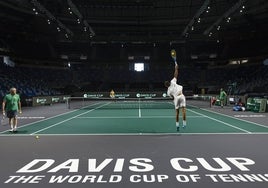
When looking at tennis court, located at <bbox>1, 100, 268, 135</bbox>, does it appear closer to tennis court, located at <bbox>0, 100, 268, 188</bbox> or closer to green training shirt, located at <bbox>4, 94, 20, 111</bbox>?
green training shirt, located at <bbox>4, 94, 20, 111</bbox>

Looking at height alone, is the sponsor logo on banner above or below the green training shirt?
below

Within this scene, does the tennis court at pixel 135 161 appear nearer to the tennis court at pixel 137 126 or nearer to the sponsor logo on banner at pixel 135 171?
the sponsor logo on banner at pixel 135 171

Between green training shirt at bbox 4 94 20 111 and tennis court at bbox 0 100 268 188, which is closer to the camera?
tennis court at bbox 0 100 268 188

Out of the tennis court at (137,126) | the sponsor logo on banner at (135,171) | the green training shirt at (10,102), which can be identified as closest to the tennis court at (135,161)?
the sponsor logo on banner at (135,171)

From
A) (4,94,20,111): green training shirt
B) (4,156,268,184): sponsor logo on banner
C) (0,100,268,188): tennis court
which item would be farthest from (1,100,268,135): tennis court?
(4,156,268,184): sponsor logo on banner

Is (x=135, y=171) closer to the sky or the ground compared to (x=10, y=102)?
closer to the ground

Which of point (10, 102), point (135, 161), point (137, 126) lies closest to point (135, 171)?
point (135, 161)

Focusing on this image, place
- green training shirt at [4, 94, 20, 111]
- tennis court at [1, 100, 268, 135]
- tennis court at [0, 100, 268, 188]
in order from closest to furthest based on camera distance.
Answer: tennis court at [0, 100, 268, 188] → tennis court at [1, 100, 268, 135] → green training shirt at [4, 94, 20, 111]

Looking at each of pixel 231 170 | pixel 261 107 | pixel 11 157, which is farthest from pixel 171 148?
pixel 261 107

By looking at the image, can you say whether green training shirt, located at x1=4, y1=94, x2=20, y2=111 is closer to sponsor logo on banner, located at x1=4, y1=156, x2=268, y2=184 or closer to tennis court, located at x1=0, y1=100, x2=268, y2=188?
tennis court, located at x1=0, y1=100, x2=268, y2=188

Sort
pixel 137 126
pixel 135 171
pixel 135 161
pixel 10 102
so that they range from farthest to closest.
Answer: pixel 137 126, pixel 10 102, pixel 135 161, pixel 135 171

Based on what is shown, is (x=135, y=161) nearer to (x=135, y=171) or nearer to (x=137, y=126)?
(x=135, y=171)

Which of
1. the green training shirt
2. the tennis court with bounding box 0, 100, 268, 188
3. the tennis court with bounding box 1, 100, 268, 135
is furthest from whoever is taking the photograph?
the green training shirt

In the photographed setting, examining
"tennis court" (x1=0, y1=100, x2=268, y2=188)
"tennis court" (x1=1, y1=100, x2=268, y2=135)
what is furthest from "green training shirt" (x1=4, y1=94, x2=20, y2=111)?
"tennis court" (x1=0, y1=100, x2=268, y2=188)
